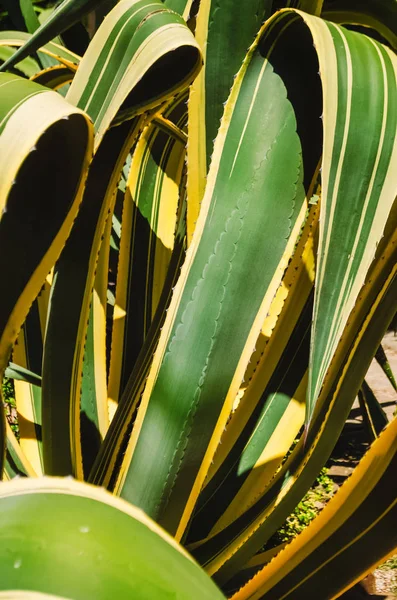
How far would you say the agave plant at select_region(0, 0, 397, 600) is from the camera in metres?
0.59

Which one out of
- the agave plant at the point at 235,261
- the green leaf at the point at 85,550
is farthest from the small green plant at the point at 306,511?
the green leaf at the point at 85,550

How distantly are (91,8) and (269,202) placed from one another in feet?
0.90

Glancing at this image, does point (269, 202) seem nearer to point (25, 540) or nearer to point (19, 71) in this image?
point (25, 540)

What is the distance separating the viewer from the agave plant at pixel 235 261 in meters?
0.59

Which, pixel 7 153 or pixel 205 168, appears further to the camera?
pixel 205 168

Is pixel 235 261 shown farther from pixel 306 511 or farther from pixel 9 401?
pixel 9 401

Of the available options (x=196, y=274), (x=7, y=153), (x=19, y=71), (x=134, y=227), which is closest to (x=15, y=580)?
(x=7, y=153)

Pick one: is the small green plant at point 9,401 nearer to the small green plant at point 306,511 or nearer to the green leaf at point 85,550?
the small green plant at point 306,511

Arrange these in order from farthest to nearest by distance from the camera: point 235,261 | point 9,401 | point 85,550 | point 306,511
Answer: point 9,401, point 306,511, point 235,261, point 85,550

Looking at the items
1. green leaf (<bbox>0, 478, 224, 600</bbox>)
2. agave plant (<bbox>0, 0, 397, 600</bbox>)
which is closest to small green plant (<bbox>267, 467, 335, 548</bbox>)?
agave plant (<bbox>0, 0, 397, 600</bbox>)

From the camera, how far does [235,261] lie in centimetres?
68

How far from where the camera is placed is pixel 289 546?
2.34 feet

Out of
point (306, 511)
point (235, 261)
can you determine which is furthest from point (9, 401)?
point (235, 261)

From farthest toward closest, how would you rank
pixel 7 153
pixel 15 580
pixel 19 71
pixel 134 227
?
1. pixel 19 71
2. pixel 134 227
3. pixel 7 153
4. pixel 15 580
